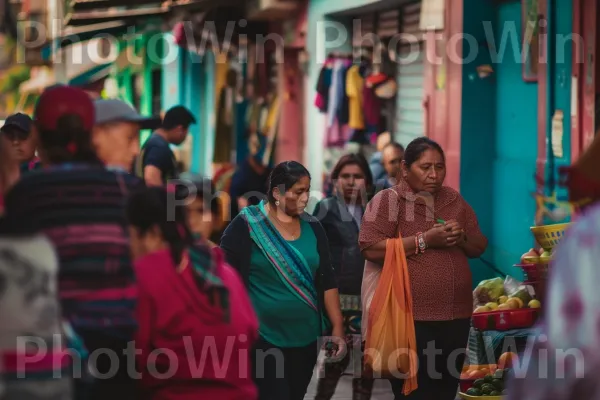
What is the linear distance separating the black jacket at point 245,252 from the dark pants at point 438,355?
A: 1.88 feet

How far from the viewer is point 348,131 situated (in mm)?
17141

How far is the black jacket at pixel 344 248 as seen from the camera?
10.1 m

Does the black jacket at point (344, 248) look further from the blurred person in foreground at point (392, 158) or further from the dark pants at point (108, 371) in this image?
the dark pants at point (108, 371)

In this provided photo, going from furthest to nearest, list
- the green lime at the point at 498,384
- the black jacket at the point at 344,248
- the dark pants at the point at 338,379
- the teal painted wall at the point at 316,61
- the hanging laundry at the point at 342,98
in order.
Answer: the teal painted wall at the point at 316,61, the hanging laundry at the point at 342,98, the black jacket at the point at 344,248, the dark pants at the point at 338,379, the green lime at the point at 498,384

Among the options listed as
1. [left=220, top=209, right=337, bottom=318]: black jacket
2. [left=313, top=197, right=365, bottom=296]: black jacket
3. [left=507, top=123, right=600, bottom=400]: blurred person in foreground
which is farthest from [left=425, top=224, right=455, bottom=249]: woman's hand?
[left=507, top=123, right=600, bottom=400]: blurred person in foreground

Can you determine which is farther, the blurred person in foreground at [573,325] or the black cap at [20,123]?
the black cap at [20,123]

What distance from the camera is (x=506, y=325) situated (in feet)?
30.2

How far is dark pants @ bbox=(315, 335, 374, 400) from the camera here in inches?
372

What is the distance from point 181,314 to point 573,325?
1.88 m

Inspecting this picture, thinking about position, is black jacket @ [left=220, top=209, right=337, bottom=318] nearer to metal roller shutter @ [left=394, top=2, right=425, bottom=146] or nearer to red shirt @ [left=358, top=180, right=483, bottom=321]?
red shirt @ [left=358, top=180, right=483, bottom=321]

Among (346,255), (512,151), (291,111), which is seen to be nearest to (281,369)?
(346,255)

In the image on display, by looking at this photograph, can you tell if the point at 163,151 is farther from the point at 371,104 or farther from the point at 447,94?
the point at 371,104

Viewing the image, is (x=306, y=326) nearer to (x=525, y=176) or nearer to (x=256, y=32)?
(x=525, y=176)

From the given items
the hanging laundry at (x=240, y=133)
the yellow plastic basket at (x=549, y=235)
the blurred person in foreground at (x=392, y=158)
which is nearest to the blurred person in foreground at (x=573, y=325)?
the yellow plastic basket at (x=549, y=235)
